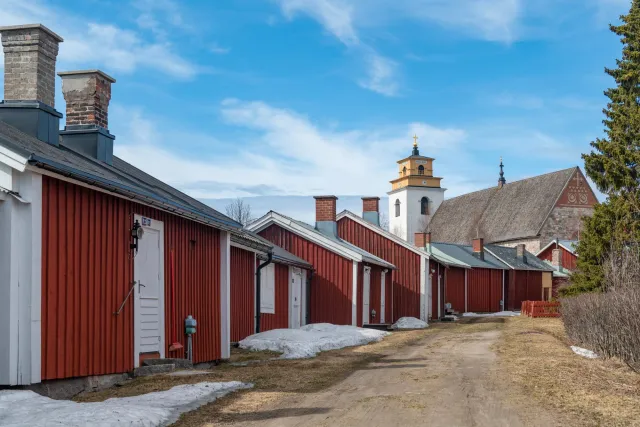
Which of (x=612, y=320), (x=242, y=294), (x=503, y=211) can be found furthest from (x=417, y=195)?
(x=612, y=320)

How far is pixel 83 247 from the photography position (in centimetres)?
1045

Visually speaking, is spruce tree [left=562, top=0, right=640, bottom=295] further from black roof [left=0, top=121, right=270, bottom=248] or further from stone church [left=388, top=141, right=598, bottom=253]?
stone church [left=388, top=141, right=598, bottom=253]

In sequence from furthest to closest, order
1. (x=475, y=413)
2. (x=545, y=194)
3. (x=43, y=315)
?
(x=545, y=194), (x=43, y=315), (x=475, y=413)

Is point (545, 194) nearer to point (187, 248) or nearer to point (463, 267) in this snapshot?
point (463, 267)

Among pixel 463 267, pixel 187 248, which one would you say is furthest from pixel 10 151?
pixel 463 267

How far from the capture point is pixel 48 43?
41.9 feet

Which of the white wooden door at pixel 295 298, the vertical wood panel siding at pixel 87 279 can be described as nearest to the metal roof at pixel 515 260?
the white wooden door at pixel 295 298

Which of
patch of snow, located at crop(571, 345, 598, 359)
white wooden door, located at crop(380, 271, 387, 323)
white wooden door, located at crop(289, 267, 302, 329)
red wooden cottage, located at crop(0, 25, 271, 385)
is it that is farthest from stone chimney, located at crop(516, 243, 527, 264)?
red wooden cottage, located at crop(0, 25, 271, 385)

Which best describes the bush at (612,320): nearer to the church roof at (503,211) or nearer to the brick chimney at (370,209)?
the brick chimney at (370,209)

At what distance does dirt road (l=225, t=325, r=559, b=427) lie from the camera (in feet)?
26.2

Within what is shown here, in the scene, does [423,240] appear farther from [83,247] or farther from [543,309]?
[83,247]

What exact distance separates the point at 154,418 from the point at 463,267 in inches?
1461

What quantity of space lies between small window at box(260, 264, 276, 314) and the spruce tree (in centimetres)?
1139

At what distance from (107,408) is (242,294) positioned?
11693 mm
